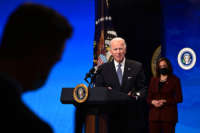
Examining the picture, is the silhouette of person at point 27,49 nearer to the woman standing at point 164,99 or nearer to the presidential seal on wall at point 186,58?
the woman standing at point 164,99

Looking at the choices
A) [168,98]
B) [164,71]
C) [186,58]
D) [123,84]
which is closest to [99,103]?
[123,84]

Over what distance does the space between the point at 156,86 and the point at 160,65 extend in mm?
277

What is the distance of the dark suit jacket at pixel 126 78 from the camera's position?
→ 2.67 m

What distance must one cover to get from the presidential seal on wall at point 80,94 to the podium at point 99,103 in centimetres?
3

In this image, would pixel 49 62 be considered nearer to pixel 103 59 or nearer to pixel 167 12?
pixel 103 59

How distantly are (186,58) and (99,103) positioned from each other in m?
2.68

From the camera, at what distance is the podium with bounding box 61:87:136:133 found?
2.17 metres

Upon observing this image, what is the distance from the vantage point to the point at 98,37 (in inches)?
179

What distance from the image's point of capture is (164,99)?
11.5ft

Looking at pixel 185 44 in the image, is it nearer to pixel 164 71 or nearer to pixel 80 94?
pixel 164 71

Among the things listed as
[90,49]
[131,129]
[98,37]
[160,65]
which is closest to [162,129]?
[160,65]

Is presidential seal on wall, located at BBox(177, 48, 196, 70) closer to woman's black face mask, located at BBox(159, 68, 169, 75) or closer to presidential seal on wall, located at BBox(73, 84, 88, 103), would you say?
woman's black face mask, located at BBox(159, 68, 169, 75)

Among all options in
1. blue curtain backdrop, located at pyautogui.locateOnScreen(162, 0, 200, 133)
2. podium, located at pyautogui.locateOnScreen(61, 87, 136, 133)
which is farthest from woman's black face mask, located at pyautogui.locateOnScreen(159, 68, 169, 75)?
podium, located at pyautogui.locateOnScreen(61, 87, 136, 133)

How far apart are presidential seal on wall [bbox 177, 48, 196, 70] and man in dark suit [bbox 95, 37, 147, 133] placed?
Result: 6.35 ft
